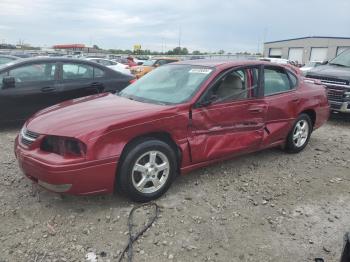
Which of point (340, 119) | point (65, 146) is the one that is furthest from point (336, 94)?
point (65, 146)

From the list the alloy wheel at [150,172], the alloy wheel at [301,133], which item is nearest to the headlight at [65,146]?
the alloy wheel at [150,172]

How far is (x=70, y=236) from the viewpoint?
332 cm

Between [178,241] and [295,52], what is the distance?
165ft

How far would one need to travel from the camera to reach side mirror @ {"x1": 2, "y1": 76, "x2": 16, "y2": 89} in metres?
6.52

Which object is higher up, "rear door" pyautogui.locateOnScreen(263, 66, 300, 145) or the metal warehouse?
the metal warehouse

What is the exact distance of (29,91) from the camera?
674 cm

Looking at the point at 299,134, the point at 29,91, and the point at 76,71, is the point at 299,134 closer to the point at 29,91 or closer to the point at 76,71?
the point at 76,71

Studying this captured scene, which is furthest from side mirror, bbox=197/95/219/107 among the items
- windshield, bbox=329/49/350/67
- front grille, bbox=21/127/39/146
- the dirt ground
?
windshield, bbox=329/49/350/67

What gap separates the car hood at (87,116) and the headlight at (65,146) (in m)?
0.05

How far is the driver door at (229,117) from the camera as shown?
13.8 feet

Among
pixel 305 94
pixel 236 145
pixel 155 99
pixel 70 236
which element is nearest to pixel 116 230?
pixel 70 236

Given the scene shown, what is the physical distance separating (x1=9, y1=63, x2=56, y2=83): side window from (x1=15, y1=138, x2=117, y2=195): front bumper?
3.61 meters

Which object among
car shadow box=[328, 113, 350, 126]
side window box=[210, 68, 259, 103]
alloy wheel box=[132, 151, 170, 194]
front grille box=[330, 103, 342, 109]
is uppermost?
side window box=[210, 68, 259, 103]

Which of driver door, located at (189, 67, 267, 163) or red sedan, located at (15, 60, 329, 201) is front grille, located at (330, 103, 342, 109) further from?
driver door, located at (189, 67, 267, 163)
